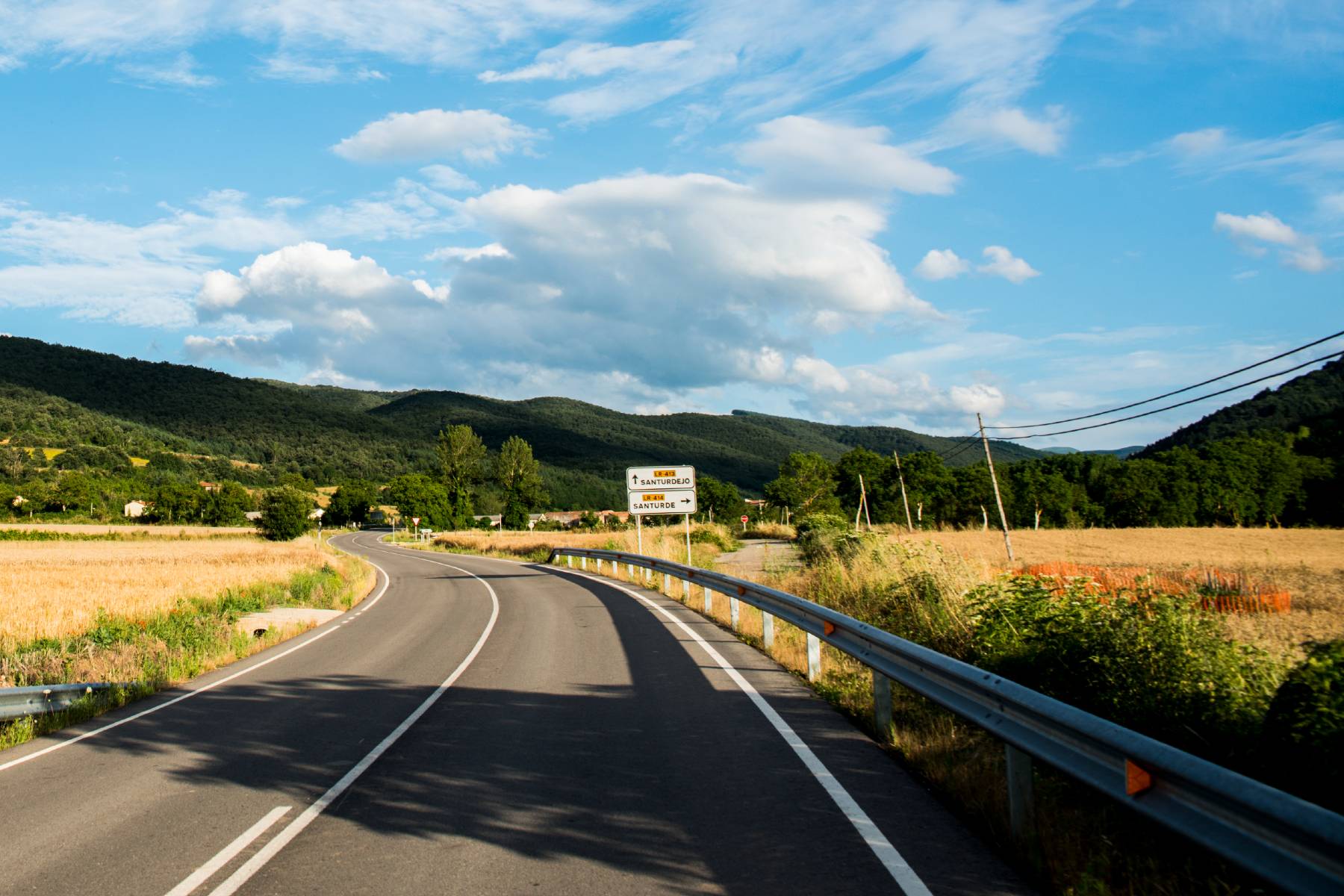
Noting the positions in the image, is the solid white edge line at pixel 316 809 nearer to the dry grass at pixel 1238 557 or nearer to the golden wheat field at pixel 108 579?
the dry grass at pixel 1238 557

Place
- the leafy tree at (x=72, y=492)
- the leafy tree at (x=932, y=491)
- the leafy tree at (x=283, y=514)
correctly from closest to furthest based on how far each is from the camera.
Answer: the leafy tree at (x=283, y=514) < the leafy tree at (x=932, y=491) < the leafy tree at (x=72, y=492)

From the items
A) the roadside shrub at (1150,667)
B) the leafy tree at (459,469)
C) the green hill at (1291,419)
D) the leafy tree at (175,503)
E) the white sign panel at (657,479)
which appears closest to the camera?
the roadside shrub at (1150,667)

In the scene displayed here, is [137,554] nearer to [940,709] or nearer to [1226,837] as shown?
[940,709]

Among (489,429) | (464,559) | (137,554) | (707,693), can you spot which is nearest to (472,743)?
(707,693)

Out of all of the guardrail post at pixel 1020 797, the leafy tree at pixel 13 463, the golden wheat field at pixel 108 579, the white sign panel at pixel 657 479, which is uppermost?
the leafy tree at pixel 13 463

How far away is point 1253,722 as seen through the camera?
17.8 feet

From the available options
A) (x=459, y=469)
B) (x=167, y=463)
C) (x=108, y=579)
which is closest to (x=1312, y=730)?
(x=108, y=579)

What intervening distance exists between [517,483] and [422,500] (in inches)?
506

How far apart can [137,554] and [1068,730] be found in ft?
190

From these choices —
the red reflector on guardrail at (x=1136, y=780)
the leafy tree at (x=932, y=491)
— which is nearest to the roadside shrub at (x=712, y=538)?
the red reflector on guardrail at (x=1136, y=780)

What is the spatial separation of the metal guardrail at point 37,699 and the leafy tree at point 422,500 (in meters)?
115

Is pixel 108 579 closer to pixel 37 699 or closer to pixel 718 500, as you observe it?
pixel 37 699

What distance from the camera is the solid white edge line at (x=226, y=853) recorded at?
15.5 ft

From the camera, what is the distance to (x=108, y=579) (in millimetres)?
30828
